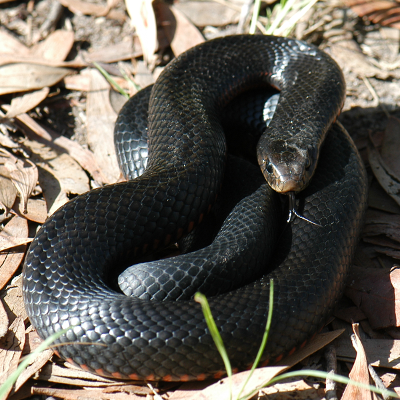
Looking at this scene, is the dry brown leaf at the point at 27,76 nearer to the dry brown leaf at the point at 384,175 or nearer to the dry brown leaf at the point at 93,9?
the dry brown leaf at the point at 93,9

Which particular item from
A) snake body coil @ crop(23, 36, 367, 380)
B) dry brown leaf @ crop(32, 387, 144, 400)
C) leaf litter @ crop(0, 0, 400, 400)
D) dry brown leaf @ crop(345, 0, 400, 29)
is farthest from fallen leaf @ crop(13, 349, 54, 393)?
dry brown leaf @ crop(345, 0, 400, 29)

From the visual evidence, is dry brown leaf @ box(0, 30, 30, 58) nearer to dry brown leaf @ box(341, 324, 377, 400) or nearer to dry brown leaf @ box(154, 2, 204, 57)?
dry brown leaf @ box(154, 2, 204, 57)

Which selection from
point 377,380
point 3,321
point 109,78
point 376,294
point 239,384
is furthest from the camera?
point 109,78

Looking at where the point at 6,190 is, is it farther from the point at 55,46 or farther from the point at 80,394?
the point at 55,46

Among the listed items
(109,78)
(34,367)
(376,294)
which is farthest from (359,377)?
(109,78)

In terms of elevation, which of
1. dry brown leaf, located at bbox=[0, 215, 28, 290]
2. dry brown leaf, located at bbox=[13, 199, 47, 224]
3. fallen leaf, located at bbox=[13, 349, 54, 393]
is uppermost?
dry brown leaf, located at bbox=[13, 199, 47, 224]

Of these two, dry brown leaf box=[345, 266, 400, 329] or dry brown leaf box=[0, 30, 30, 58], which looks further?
dry brown leaf box=[0, 30, 30, 58]

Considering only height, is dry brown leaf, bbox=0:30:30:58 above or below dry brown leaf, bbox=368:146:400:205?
above
